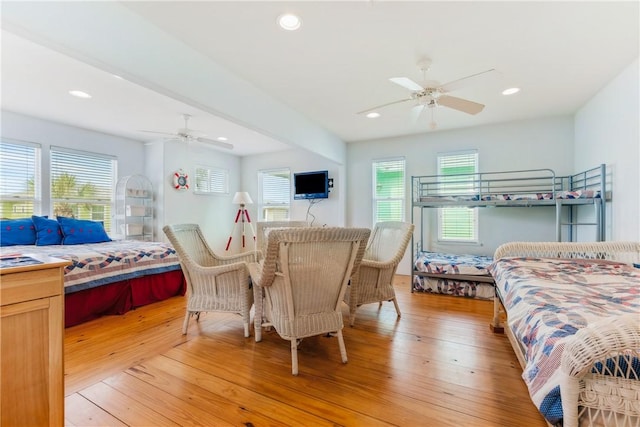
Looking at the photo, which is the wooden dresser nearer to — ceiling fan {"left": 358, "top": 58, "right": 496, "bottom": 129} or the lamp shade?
Answer: ceiling fan {"left": 358, "top": 58, "right": 496, "bottom": 129}

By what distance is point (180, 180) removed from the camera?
17.3ft

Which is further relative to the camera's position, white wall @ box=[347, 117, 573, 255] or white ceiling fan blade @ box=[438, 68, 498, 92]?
white wall @ box=[347, 117, 573, 255]

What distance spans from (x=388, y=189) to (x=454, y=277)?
6.47 feet

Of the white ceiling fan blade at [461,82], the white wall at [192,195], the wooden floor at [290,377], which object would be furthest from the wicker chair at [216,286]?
the white wall at [192,195]

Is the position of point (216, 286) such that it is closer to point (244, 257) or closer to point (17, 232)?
point (244, 257)

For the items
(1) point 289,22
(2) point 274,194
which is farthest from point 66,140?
(1) point 289,22

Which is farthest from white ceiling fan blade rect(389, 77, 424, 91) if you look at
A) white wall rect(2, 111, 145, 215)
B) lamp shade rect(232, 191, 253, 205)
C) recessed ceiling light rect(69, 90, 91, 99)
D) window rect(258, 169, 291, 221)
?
white wall rect(2, 111, 145, 215)

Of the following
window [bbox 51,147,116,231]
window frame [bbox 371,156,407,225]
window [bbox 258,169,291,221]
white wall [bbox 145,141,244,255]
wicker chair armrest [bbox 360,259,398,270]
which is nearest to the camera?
wicker chair armrest [bbox 360,259,398,270]

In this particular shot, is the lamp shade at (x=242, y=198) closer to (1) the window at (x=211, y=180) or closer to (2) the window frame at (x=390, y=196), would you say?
(1) the window at (x=211, y=180)

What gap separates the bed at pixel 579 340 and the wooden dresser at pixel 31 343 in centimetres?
177

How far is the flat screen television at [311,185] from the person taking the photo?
546 cm

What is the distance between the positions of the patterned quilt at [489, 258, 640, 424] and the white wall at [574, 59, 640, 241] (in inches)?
43.1

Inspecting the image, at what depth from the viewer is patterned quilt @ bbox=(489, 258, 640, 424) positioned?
89 centimetres

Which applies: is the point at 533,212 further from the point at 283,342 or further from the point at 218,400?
the point at 218,400
